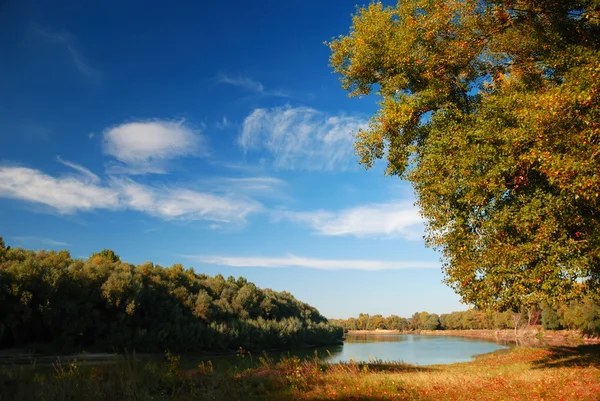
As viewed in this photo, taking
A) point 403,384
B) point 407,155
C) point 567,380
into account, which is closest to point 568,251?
point 567,380

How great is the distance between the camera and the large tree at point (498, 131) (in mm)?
10828

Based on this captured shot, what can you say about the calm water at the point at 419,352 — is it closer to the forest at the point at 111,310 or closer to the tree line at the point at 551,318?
the tree line at the point at 551,318

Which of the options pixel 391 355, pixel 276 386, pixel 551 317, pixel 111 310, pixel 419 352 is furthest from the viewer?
pixel 551 317

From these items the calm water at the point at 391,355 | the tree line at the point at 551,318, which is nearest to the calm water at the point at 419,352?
the calm water at the point at 391,355

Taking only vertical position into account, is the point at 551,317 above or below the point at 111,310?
below

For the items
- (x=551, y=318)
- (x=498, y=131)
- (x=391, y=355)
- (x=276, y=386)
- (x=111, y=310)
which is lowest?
(x=391, y=355)

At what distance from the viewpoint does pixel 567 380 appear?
12.8 metres

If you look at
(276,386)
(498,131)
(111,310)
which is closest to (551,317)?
(111,310)

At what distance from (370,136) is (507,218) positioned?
6431 mm

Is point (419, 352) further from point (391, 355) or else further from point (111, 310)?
point (111, 310)

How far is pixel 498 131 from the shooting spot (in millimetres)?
12531

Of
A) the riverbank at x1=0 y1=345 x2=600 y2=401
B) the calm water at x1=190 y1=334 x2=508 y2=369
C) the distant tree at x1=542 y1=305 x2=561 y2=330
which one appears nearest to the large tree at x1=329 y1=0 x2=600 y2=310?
the riverbank at x1=0 y1=345 x2=600 y2=401

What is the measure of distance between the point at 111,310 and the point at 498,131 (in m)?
49.0

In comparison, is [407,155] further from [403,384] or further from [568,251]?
[403,384]
